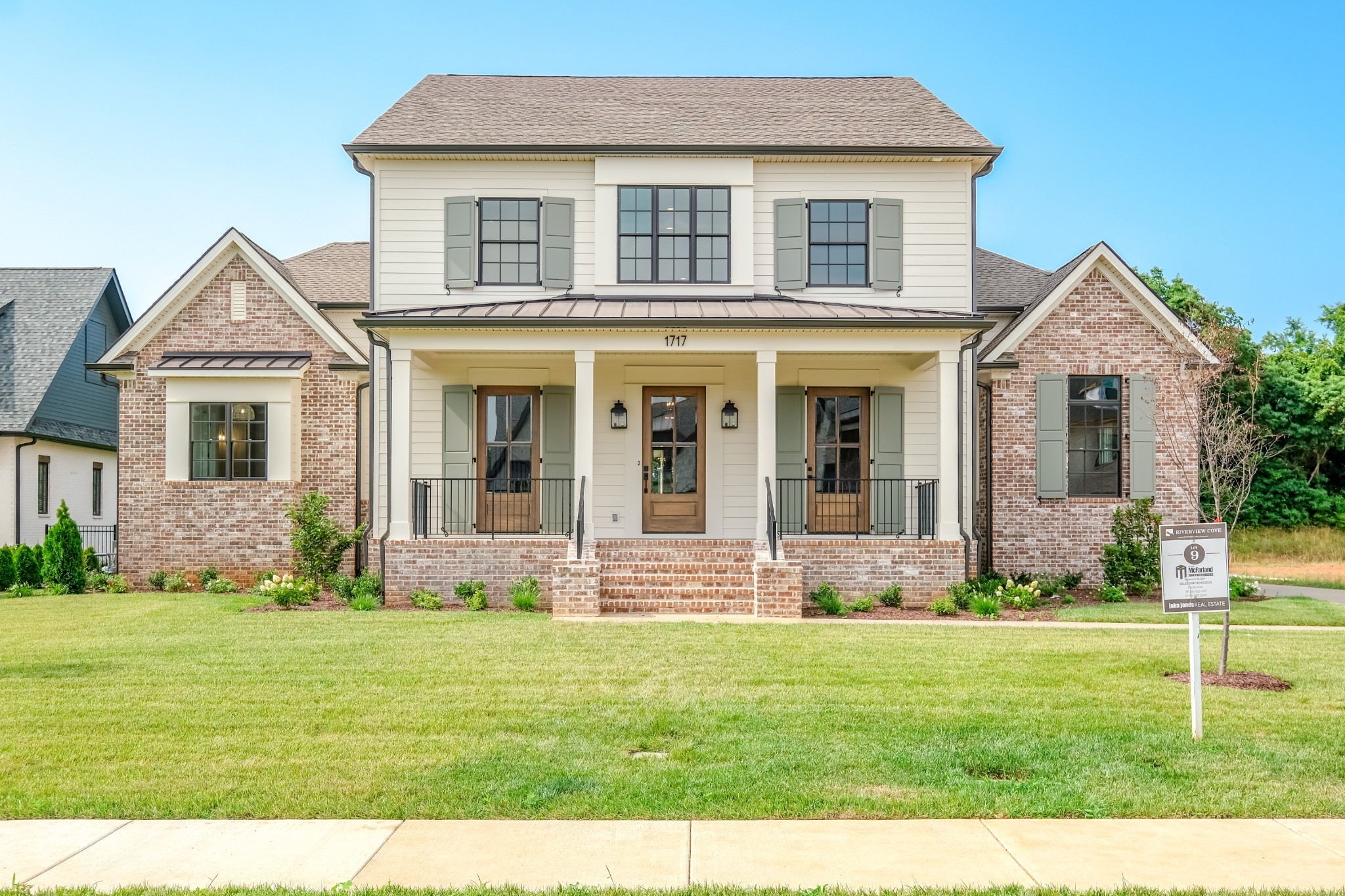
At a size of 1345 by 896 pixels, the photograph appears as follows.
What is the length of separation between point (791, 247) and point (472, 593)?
724cm

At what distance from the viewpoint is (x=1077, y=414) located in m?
16.3

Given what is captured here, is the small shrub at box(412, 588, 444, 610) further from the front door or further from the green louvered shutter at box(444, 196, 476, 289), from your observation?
the green louvered shutter at box(444, 196, 476, 289)

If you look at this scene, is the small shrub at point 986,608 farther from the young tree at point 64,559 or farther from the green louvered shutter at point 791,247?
the young tree at point 64,559

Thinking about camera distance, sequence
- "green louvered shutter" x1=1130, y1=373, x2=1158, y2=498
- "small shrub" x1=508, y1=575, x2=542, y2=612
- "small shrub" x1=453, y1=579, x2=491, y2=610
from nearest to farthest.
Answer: "small shrub" x1=508, y1=575, x2=542, y2=612, "small shrub" x1=453, y1=579, x2=491, y2=610, "green louvered shutter" x1=1130, y1=373, x2=1158, y2=498

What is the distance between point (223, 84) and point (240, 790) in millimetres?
13441

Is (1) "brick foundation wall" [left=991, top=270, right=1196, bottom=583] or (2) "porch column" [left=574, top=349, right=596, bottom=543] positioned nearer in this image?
(2) "porch column" [left=574, top=349, right=596, bottom=543]

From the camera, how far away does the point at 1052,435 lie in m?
16.0

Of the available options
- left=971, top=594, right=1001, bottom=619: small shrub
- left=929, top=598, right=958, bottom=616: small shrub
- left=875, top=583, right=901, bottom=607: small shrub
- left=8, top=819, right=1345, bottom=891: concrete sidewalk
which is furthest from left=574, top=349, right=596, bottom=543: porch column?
left=8, top=819, right=1345, bottom=891: concrete sidewalk

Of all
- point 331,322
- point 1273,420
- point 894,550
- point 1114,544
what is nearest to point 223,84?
point 331,322

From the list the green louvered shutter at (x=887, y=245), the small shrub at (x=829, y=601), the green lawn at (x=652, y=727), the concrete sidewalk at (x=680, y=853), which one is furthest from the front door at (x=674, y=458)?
the concrete sidewalk at (x=680, y=853)

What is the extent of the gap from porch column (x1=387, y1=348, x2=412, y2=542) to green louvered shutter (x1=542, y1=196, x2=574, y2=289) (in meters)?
2.66

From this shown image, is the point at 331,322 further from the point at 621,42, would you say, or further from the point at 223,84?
the point at 621,42

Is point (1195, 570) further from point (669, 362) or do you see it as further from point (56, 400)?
point (56, 400)

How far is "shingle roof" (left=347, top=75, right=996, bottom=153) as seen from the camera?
49.4 feet
